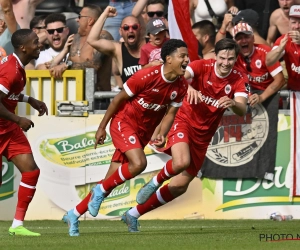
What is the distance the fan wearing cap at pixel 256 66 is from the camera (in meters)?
13.9

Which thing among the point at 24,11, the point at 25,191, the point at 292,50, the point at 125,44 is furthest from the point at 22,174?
the point at 24,11

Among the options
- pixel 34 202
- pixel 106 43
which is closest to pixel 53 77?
pixel 106 43

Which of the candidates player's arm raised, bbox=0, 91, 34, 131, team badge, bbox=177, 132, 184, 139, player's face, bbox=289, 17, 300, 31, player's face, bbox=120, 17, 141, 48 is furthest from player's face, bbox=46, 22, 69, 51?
player's arm raised, bbox=0, 91, 34, 131

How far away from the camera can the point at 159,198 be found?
38.0 ft

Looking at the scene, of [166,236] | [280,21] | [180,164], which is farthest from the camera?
[280,21]

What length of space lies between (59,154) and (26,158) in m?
3.70

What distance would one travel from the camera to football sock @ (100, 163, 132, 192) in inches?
412

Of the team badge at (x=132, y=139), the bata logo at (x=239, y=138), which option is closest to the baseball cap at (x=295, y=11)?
the bata logo at (x=239, y=138)

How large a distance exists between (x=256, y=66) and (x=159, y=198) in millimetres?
3470

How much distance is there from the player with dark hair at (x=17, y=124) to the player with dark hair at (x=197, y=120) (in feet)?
4.40

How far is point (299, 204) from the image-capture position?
14.1 metres

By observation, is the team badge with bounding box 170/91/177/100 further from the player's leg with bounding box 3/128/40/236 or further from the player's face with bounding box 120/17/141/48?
the player's face with bounding box 120/17/141/48

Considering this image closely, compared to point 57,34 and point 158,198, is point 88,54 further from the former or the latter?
point 158,198

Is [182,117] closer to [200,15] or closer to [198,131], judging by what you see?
[198,131]
